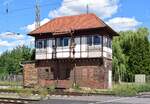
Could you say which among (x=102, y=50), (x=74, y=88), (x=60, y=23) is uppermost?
(x=60, y=23)

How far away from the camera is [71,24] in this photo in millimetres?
50094

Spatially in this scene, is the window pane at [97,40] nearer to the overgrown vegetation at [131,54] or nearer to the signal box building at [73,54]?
the signal box building at [73,54]

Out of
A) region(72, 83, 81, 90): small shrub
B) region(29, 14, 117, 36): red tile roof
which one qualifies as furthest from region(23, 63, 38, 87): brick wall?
region(72, 83, 81, 90): small shrub

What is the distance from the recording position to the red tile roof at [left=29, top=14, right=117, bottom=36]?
1875 inches

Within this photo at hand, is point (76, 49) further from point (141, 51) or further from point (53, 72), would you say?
point (141, 51)

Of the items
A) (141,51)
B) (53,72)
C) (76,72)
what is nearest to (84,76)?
(76,72)

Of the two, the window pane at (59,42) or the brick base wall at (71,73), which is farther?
the window pane at (59,42)

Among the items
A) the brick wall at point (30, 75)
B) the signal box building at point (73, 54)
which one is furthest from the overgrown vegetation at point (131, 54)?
the brick wall at point (30, 75)

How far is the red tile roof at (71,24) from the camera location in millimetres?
47625

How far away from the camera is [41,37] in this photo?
5100 cm

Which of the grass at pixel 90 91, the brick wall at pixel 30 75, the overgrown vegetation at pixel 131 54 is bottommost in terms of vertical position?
the grass at pixel 90 91

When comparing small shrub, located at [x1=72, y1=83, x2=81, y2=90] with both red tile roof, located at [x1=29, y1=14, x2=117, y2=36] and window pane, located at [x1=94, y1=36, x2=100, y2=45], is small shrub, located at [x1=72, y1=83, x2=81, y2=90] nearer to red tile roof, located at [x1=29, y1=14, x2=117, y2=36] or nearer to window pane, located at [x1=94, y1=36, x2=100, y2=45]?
window pane, located at [x1=94, y1=36, x2=100, y2=45]

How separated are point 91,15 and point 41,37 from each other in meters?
7.26

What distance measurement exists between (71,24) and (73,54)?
14.9 ft
